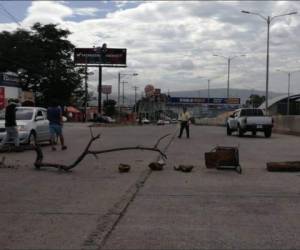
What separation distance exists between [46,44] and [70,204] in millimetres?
84206

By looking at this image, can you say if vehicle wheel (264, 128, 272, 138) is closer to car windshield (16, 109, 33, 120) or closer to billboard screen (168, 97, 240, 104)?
car windshield (16, 109, 33, 120)

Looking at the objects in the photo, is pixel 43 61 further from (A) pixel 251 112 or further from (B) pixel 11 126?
(B) pixel 11 126

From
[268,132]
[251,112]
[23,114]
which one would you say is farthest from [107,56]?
[23,114]

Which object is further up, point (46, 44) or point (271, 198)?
point (46, 44)

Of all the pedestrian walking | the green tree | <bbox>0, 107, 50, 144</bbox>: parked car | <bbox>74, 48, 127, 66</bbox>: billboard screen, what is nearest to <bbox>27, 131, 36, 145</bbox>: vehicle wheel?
<bbox>0, 107, 50, 144</bbox>: parked car

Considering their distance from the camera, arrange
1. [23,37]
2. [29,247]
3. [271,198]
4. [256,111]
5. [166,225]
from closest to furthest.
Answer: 1. [29,247]
2. [166,225]
3. [271,198]
4. [256,111]
5. [23,37]

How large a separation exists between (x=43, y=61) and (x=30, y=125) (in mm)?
70009

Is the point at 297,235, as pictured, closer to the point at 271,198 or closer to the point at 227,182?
the point at 271,198

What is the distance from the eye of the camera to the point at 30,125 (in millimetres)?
22062

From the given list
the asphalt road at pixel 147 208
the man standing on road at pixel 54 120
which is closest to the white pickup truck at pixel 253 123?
the man standing on road at pixel 54 120

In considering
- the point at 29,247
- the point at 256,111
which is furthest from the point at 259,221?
the point at 256,111

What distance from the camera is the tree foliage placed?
8525 centimetres

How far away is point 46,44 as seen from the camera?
91.6m

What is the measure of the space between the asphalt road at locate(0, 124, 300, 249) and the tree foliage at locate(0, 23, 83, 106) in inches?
2854
